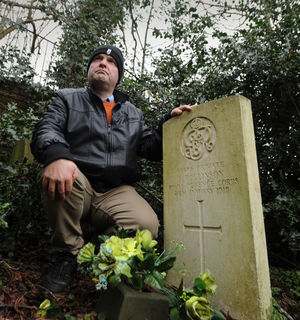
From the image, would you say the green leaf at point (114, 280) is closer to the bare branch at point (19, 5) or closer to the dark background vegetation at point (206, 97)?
the dark background vegetation at point (206, 97)

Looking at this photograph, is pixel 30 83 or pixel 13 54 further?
pixel 30 83

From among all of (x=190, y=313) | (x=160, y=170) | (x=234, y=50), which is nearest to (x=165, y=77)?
(x=234, y=50)

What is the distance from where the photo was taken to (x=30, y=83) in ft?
12.5

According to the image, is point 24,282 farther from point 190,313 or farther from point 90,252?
point 190,313

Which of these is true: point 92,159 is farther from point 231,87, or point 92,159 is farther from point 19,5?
point 19,5

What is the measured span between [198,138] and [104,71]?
115 centimetres

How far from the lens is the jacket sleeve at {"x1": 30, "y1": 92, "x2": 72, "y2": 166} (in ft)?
5.44


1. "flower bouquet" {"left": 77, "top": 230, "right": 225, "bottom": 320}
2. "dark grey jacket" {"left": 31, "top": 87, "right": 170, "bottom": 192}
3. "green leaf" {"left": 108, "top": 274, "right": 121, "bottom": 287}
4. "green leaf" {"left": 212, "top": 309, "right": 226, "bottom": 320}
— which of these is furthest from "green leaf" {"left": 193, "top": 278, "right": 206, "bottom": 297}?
"dark grey jacket" {"left": 31, "top": 87, "right": 170, "bottom": 192}

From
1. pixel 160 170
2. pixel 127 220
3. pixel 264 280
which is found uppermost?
pixel 160 170

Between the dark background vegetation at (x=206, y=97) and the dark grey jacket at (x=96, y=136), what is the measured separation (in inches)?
14.3

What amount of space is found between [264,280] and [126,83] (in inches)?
113

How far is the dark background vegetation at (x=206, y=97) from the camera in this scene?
228cm

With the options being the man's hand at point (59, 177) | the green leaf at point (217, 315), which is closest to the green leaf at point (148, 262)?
the green leaf at point (217, 315)

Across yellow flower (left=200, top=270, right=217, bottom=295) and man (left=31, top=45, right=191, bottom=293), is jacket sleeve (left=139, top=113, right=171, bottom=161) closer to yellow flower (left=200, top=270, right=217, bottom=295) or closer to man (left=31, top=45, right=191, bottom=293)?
man (left=31, top=45, right=191, bottom=293)
